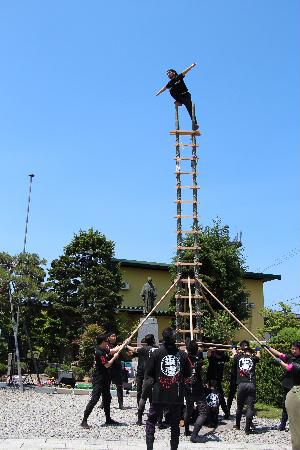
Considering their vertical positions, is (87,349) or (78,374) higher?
(87,349)

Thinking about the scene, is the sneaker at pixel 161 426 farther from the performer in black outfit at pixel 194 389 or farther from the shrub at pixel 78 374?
the shrub at pixel 78 374

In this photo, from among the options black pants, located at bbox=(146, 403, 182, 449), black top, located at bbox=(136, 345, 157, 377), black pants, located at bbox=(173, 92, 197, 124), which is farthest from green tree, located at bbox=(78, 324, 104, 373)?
black pants, located at bbox=(146, 403, 182, 449)

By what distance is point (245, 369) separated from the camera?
10.3 metres

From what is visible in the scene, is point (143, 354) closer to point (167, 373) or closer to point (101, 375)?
point (101, 375)

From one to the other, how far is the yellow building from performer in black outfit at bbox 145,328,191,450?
29.6 metres

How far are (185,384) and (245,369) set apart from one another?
5.24 feet

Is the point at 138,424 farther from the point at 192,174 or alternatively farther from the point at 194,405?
the point at 192,174

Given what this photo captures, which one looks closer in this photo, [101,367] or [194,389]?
[194,389]

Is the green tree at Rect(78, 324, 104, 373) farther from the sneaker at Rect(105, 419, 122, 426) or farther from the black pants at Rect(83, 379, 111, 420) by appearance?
the black pants at Rect(83, 379, 111, 420)

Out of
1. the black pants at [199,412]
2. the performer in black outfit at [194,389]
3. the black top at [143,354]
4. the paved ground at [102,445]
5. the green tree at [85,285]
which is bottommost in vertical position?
the paved ground at [102,445]

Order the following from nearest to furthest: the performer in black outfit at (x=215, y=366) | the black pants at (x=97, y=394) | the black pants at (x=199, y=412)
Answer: the black pants at (x=199, y=412) < the black pants at (x=97, y=394) < the performer in black outfit at (x=215, y=366)

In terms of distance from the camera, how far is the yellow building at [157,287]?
37.8 m

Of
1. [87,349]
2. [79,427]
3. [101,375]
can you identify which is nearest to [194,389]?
[101,375]

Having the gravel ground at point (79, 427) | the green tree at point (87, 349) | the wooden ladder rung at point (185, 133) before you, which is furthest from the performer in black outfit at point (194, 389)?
the green tree at point (87, 349)
